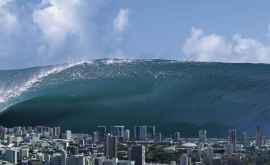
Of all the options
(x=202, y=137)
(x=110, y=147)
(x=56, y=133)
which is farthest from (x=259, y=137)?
(x=56, y=133)

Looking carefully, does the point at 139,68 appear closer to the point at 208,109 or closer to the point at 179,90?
the point at 179,90

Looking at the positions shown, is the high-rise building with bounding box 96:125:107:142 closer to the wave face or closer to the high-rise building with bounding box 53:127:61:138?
the high-rise building with bounding box 53:127:61:138

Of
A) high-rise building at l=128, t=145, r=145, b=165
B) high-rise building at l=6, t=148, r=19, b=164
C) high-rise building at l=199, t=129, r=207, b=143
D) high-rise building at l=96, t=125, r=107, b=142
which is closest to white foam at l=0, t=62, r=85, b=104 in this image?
high-rise building at l=96, t=125, r=107, b=142

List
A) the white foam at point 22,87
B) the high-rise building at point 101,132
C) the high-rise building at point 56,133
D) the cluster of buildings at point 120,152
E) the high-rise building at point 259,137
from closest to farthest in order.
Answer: the cluster of buildings at point 120,152 < the high-rise building at point 259,137 < the high-rise building at point 101,132 < the high-rise building at point 56,133 < the white foam at point 22,87

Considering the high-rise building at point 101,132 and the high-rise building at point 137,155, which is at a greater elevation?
the high-rise building at point 101,132

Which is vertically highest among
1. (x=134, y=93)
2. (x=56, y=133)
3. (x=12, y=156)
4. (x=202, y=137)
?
(x=134, y=93)

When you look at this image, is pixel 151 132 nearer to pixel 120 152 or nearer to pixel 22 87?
pixel 22 87

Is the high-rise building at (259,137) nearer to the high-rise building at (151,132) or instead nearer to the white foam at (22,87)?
the high-rise building at (151,132)

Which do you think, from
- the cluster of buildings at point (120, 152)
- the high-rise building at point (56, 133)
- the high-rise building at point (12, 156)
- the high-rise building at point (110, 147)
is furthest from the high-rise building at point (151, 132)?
the high-rise building at point (12, 156)

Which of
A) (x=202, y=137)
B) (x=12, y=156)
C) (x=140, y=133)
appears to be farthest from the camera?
(x=140, y=133)
